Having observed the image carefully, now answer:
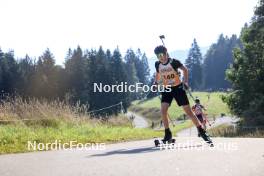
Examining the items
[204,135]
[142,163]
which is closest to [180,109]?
[204,135]

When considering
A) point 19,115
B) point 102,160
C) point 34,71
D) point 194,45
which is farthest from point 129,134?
point 194,45

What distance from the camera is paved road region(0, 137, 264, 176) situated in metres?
6.16

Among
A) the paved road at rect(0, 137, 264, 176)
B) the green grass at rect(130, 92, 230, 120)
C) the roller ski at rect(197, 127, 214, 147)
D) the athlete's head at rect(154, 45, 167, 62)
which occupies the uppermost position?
the green grass at rect(130, 92, 230, 120)

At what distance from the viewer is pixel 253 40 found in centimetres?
3825

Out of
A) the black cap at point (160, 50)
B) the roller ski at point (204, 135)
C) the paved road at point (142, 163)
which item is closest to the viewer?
the paved road at point (142, 163)

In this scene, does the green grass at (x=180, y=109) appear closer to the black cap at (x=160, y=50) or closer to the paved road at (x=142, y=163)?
the black cap at (x=160, y=50)

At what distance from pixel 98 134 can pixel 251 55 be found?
1069 inches

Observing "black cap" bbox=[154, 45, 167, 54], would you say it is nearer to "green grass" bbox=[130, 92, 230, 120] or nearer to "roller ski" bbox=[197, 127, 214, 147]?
"roller ski" bbox=[197, 127, 214, 147]

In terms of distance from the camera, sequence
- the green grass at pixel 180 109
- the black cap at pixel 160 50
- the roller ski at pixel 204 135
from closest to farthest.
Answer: the roller ski at pixel 204 135
the black cap at pixel 160 50
the green grass at pixel 180 109

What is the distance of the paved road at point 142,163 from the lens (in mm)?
6159

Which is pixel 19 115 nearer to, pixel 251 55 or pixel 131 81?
pixel 251 55

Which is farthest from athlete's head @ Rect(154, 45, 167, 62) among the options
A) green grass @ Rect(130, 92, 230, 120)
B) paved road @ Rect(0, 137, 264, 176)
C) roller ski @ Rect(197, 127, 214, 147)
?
green grass @ Rect(130, 92, 230, 120)

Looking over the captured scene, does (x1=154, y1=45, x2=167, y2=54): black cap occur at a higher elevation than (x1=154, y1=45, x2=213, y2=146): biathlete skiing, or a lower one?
higher

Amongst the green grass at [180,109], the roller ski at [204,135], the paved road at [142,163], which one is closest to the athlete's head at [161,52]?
the roller ski at [204,135]
